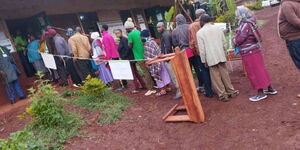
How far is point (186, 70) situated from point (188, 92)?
37cm

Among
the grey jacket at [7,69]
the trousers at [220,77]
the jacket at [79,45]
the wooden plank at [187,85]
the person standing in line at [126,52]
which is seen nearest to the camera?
the wooden plank at [187,85]

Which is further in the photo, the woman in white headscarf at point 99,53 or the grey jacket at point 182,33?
the woman in white headscarf at point 99,53

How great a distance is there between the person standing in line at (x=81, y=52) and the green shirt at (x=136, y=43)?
143cm

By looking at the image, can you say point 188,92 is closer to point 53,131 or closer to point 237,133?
point 237,133

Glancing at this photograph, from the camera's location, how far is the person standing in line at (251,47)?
4586mm

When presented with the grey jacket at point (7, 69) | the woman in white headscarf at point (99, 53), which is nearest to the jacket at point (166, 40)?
the woman in white headscarf at point (99, 53)

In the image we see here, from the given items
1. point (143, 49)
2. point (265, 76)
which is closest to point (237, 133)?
point (265, 76)

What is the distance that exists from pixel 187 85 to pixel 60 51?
427cm

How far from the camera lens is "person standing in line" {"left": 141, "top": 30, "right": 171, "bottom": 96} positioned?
6156 millimetres

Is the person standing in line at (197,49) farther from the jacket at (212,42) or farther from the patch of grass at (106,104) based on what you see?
the patch of grass at (106,104)

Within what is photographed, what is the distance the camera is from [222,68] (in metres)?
5.09

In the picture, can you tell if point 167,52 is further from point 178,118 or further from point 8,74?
point 8,74

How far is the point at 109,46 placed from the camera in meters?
6.88

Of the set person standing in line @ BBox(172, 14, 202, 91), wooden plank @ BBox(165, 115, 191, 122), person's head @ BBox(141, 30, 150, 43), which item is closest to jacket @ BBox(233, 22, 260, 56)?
person standing in line @ BBox(172, 14, 202, 91)
